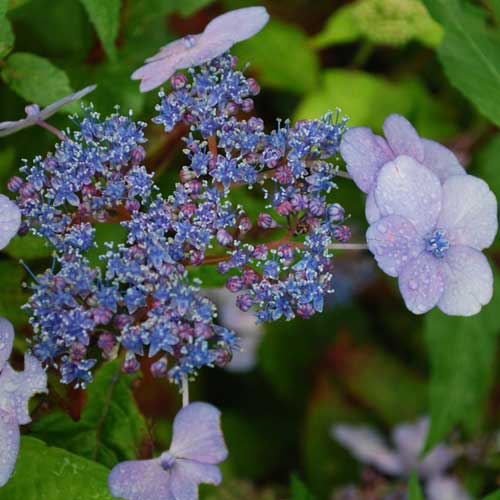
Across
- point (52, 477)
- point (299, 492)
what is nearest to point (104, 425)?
point (52, 477)

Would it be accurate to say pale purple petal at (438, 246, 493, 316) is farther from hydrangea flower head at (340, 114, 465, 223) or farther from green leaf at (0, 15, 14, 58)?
green leaf at (0, 15, 14, 58)

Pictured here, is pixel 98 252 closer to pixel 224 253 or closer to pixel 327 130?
pixel 224 253

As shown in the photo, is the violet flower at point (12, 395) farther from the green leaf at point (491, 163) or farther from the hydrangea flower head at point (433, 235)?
the green leaf at point (491, 163)

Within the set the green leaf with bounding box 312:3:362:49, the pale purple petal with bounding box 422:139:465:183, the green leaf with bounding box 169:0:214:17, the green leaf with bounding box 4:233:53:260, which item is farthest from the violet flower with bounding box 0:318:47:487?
the green leaf with bounding box 312:3:362:49

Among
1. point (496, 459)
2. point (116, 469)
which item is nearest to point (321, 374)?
point (496, 459)

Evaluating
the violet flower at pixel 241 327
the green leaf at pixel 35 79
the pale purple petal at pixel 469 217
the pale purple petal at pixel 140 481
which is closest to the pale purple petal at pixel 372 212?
the pale purple petal at pixel 469 217

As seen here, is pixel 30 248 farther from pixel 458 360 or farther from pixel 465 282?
pixel 458 360
